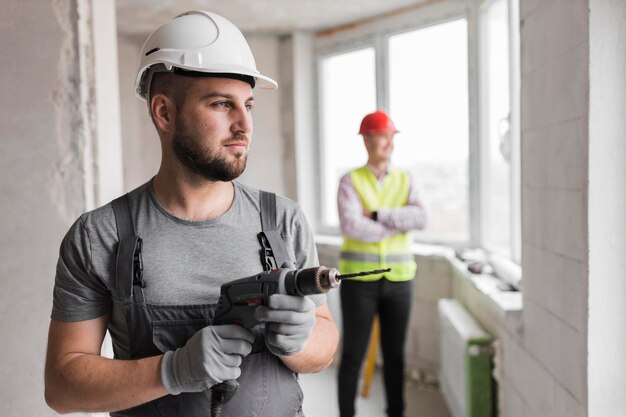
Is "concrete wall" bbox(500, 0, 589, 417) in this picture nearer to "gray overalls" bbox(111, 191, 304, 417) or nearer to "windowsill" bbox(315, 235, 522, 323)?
"windowsill" bbox(315, 235, 522, 323)

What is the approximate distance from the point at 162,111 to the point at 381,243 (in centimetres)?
184

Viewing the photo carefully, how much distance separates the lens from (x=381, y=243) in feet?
9.59

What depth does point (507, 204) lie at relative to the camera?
3.27m

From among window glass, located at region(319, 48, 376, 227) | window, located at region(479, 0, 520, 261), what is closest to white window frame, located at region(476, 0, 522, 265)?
window, located at region(479, 0, 520, 261)

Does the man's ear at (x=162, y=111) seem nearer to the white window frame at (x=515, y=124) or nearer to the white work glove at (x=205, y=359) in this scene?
the white work glove at (x=205, y=359)

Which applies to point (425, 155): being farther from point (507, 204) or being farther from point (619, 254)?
point (619, 254)

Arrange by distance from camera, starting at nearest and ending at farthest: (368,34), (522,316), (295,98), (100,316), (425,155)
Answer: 1. (100,316)
2. (522,316)
3. (425,155)
4. (368,34)
5. (295,98)

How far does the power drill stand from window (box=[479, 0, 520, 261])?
7.04 feet

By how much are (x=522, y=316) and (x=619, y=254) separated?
73cm

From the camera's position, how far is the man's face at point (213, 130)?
1191 millimetres

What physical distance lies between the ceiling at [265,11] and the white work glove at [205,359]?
10.7 ft

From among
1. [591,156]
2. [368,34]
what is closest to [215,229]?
[591,156]

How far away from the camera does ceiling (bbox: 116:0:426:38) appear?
3959mm

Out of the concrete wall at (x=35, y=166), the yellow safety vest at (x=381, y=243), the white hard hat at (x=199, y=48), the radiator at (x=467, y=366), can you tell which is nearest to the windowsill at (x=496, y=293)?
the radiator at (x=467, y=366)
